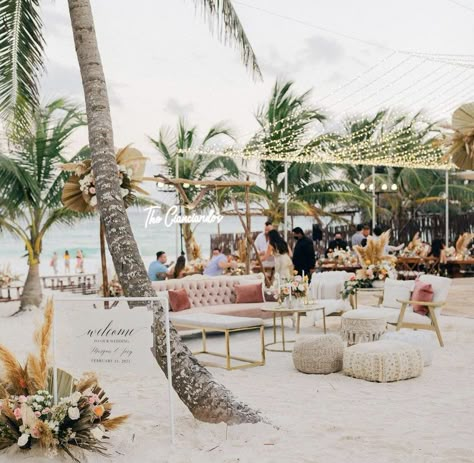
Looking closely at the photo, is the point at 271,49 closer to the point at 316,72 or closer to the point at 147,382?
the point at 316,72

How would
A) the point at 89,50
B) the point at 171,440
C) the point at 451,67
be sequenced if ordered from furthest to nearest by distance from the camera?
1. the point at 451,67
2. the point at 89,50
3. the point at 171,440

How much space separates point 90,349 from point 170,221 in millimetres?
10544

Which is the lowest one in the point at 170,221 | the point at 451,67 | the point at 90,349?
the point at 90,349

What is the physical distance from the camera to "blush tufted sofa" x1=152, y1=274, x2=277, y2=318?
9.24 meters

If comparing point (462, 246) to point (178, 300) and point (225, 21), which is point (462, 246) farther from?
point (225, 21)

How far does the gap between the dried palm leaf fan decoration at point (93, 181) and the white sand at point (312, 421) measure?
73.4 inches

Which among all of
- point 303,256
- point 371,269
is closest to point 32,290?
point 303,256

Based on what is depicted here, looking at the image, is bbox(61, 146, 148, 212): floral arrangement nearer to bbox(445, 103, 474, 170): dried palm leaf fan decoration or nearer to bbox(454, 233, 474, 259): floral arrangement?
bbox(445, 103, 474, 170): dried palm leaf fan decoration

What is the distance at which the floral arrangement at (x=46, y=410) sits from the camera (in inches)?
163

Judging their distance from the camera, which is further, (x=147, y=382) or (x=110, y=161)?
(x=147, y=382)

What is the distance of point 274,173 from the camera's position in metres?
19.2

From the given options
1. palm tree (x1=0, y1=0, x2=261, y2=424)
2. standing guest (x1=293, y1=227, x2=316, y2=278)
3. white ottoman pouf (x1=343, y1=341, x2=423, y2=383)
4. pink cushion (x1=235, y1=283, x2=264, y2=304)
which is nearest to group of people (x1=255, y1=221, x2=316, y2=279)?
standing guest (x1=293, y1=227, x2=316, y2=278)

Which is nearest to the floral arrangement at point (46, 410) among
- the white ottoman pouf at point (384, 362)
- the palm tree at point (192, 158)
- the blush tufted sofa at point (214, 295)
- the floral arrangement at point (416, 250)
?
the white ottoman pouf at point (384, 362)

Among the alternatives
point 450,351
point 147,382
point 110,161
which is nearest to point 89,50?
point 110,161
